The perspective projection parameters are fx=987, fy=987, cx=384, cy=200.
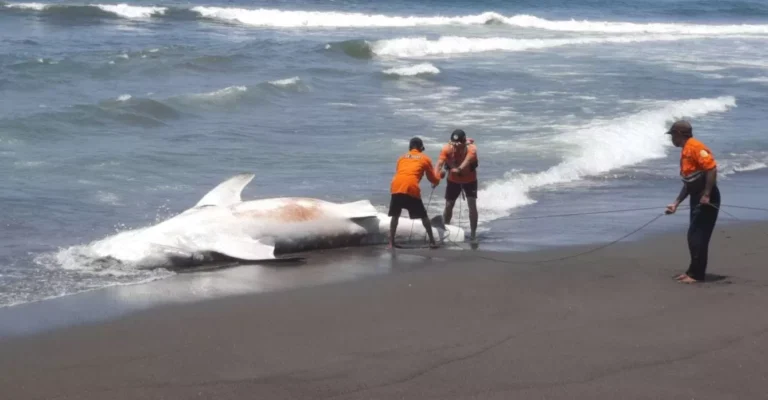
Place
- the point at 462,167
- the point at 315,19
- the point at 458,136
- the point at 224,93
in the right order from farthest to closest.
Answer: the point at 315,19 → the point at 224,93 → the point at 462,167 → the point at 458,136

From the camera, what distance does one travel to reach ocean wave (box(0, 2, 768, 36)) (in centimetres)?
4916

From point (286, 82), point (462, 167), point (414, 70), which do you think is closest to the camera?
point (462, 167)

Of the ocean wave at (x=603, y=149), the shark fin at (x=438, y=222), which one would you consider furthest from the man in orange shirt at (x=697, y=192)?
the ocean wave at (x=603, y=149)

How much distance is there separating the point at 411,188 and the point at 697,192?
3.60 meters

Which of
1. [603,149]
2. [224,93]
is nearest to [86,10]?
[224,93]

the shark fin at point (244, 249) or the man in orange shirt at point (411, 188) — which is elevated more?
the man in orange shirt at point (411, 188)

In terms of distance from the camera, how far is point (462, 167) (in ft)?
42.0

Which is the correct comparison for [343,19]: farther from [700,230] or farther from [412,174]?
[700,230]

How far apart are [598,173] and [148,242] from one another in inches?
361

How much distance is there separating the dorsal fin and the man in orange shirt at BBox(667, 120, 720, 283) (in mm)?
5334

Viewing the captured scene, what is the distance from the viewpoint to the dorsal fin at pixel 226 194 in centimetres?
1235

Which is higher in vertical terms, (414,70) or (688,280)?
(414,70)

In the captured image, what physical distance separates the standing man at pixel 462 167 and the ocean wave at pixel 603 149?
141 centimetres

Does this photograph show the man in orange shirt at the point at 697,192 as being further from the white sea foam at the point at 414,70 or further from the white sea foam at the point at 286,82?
the white sea foam at the point at 414,70
